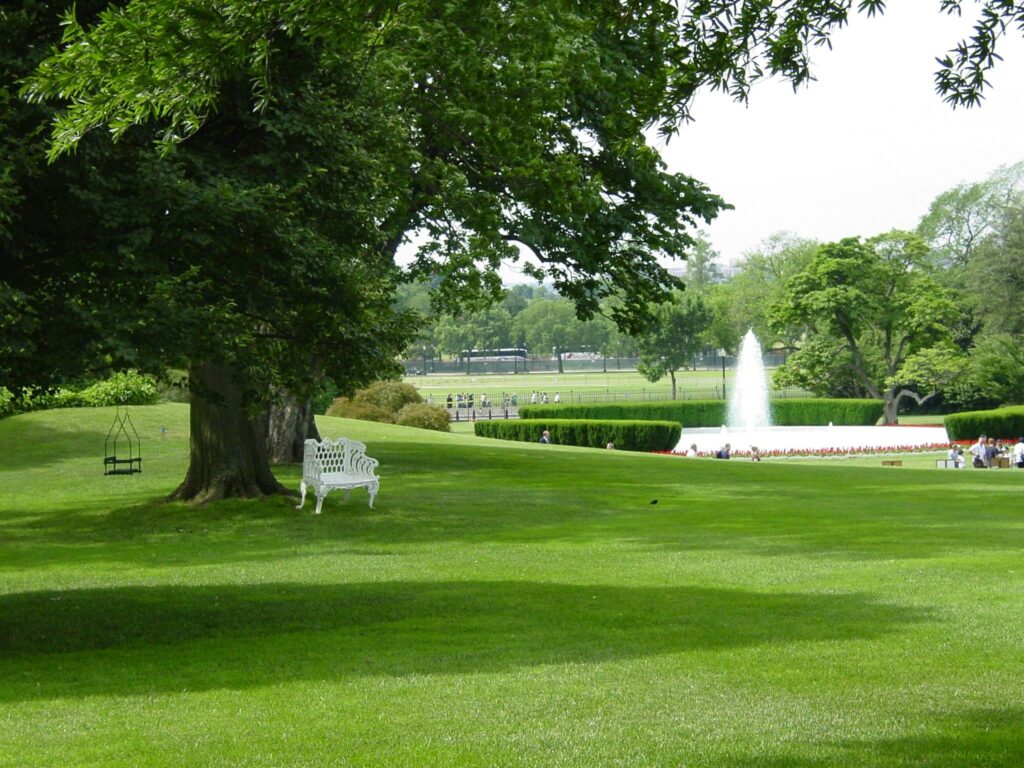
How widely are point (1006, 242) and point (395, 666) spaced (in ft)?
212

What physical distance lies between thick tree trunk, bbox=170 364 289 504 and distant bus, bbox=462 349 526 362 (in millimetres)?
119944

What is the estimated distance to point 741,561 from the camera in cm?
1433

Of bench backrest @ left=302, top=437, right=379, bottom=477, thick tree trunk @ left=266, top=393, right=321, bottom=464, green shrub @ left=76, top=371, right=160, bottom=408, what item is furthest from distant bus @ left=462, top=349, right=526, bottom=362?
bench backrest @ left=302, top=437, right=379, bottom=477

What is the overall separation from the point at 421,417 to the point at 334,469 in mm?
24878

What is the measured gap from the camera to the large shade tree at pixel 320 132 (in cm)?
646

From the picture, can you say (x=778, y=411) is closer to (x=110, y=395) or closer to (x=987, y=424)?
(x=987, y=424)

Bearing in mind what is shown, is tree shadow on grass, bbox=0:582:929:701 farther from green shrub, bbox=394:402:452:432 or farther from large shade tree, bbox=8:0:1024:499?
Result: green shrub, bbox=394:402:452:432

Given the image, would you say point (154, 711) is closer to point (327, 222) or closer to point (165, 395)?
point (327, 222)

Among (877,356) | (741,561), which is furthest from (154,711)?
(877,356)

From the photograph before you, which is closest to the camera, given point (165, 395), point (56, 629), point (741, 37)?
point (741, 37)

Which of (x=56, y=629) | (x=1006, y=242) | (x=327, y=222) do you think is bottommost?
(x=56, y=629)

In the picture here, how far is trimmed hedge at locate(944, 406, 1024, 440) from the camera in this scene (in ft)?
171

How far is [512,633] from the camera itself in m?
9.83

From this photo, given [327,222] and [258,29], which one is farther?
[327,222]
